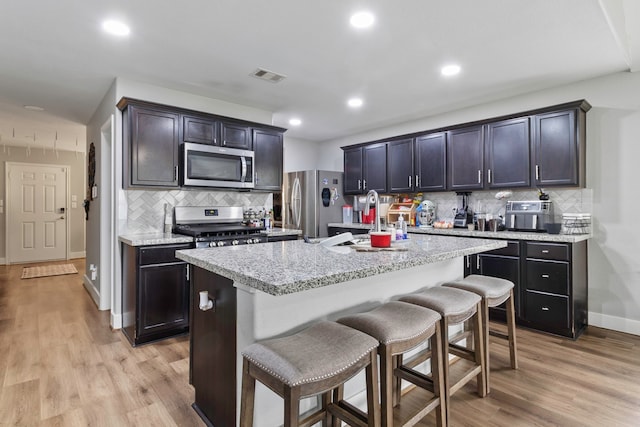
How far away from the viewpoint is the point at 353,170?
214 inches

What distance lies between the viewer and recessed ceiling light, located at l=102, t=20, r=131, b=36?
2.36 metres

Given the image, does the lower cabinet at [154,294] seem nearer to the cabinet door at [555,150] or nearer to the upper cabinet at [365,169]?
the upper cabinet at [365,169]

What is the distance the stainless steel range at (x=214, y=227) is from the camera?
3.22 metres

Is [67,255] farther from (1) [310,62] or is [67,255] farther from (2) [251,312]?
(2) [251,312]

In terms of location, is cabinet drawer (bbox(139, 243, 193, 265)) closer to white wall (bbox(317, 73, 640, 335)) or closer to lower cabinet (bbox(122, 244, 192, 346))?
lower cabinet (bbox(122, 244, 192, 346))

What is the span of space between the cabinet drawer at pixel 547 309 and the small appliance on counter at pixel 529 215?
684mm

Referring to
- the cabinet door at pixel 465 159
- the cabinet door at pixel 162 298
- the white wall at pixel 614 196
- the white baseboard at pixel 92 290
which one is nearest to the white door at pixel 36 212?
the white baseboard at pixel 92 290

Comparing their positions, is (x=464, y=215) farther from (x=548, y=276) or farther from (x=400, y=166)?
(x=548, y=276)

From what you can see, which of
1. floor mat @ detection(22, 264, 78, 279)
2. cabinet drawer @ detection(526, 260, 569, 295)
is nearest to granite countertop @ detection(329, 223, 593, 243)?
cabinet drawer @ detection(526, 260, 569, 295)

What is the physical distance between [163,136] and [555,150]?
3.91 metres

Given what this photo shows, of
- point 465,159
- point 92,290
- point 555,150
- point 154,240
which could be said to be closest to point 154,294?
point 154,240

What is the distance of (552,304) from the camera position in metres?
3.11

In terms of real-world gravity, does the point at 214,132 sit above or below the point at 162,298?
above

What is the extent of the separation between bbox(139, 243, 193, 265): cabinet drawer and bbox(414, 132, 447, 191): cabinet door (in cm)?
304
